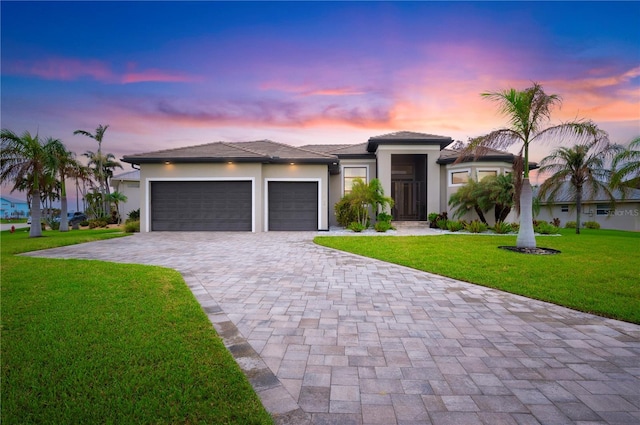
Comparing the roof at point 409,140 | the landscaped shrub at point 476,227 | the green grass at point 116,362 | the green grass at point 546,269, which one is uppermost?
the roof at point 409,140

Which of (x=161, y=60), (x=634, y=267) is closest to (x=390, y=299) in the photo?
(x=634, y=267)

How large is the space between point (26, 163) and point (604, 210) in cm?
3890

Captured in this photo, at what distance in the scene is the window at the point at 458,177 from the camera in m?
16.1

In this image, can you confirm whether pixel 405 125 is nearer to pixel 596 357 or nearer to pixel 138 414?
pixel 596 357

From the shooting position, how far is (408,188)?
59.3 feet

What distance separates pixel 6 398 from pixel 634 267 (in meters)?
10.3

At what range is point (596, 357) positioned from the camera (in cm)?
261

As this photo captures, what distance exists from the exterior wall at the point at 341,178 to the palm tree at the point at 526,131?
8.83 meters

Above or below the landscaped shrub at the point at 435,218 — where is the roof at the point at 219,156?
above

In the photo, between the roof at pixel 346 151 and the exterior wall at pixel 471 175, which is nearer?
the exterior wall at pixel 471 175

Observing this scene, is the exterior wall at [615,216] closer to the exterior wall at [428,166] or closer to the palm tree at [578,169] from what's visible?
the palm tree at [578,169]

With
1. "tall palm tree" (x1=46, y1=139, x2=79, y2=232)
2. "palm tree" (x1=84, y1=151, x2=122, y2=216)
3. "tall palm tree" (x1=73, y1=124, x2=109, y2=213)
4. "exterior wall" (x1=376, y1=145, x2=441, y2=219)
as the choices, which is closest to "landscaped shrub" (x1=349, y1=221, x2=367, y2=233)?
"exterior wall" (x1=376, y1=145, x2=441, y2=219)

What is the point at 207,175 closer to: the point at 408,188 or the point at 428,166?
the point at 408,188

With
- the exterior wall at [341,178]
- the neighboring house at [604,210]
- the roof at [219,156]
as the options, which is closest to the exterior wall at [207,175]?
the roof at [219,156]
